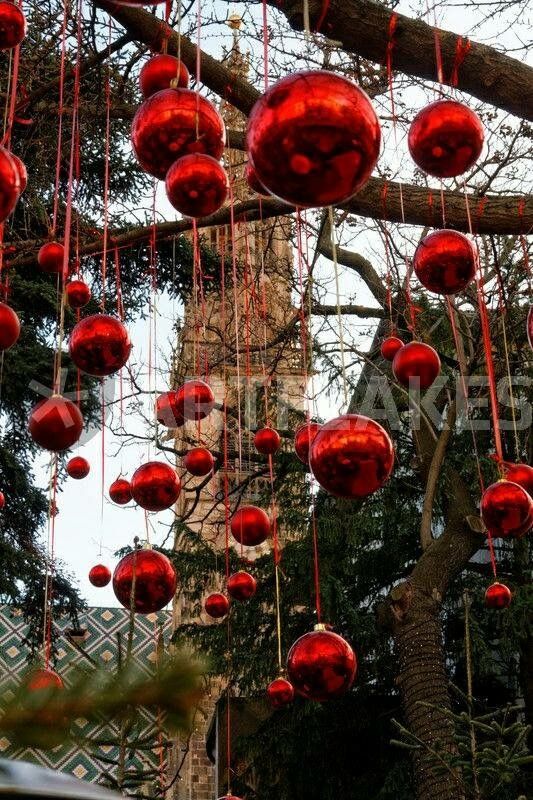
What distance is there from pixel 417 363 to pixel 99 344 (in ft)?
4.51

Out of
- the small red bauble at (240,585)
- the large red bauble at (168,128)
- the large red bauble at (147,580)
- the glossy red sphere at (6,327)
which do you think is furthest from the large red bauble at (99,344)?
the small red bauble at (240,585)

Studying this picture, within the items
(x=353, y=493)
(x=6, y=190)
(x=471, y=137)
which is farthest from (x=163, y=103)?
(x=353, y=493)

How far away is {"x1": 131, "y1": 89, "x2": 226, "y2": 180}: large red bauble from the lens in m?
2.80

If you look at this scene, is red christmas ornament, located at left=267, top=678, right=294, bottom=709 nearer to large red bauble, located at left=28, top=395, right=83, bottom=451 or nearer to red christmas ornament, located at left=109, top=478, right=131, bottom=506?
red christmas ornament, located at left=109, top=478, right=131, bottom=506

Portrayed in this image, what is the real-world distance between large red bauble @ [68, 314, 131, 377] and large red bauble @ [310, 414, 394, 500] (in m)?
1.14

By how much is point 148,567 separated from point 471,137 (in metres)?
1.87

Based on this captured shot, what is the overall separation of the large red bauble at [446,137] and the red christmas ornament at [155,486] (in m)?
1.66

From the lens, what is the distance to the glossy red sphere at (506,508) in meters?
3.79

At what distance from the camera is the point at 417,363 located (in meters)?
4.12

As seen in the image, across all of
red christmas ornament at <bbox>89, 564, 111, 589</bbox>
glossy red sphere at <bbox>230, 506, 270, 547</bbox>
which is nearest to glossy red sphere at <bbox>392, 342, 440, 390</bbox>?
glossy red sphere at <bbox>230, 506, 270, 547</bbox>

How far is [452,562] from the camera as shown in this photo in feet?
28.0

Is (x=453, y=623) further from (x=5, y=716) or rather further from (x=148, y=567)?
(x=5, y=716)

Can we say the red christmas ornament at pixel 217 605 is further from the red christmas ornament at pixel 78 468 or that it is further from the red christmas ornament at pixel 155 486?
the red christmas ornament at pixel 155 486

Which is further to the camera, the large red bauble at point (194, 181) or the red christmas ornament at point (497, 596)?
the red christmas ornament at point (497, 596)
